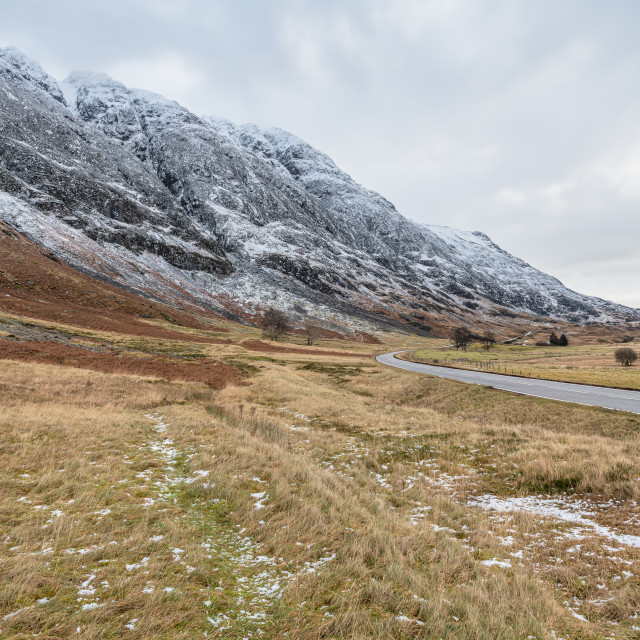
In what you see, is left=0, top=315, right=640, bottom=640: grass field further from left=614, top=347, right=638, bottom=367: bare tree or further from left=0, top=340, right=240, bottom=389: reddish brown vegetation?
left=614, top=347, right=638, bottom=367: bare tree

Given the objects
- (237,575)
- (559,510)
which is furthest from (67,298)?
(559,510)

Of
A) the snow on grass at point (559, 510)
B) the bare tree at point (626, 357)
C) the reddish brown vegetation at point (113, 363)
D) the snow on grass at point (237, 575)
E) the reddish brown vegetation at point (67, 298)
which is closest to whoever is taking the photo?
the snow on grass at point (237, 575)

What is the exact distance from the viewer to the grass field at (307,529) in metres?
4.33

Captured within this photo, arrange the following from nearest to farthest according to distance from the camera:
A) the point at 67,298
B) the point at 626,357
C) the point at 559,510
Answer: the point at 559,510
the point at 626,357
the point at 67,298

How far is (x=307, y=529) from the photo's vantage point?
6617 millimetres

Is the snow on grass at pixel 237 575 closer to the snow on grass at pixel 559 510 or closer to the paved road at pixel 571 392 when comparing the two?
the snow on grass at pixel 559 510

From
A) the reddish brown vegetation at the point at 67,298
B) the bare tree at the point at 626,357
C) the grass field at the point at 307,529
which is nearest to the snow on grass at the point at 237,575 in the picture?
the grass field at the point at 307,529

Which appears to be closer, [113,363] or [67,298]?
[113,363]

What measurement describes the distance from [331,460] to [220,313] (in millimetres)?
111713

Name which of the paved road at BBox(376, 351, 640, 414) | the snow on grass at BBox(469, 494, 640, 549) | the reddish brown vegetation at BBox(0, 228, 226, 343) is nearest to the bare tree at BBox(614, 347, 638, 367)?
the paved road at BBox(376, 351, 640, 414)

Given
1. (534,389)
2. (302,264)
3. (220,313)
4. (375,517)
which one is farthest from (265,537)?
(302,264)

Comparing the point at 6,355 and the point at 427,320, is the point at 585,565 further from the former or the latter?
the point at 427,320

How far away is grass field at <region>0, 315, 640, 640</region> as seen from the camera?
4332 millimetres

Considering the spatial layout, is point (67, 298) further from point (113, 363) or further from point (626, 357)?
point (626, 357)
